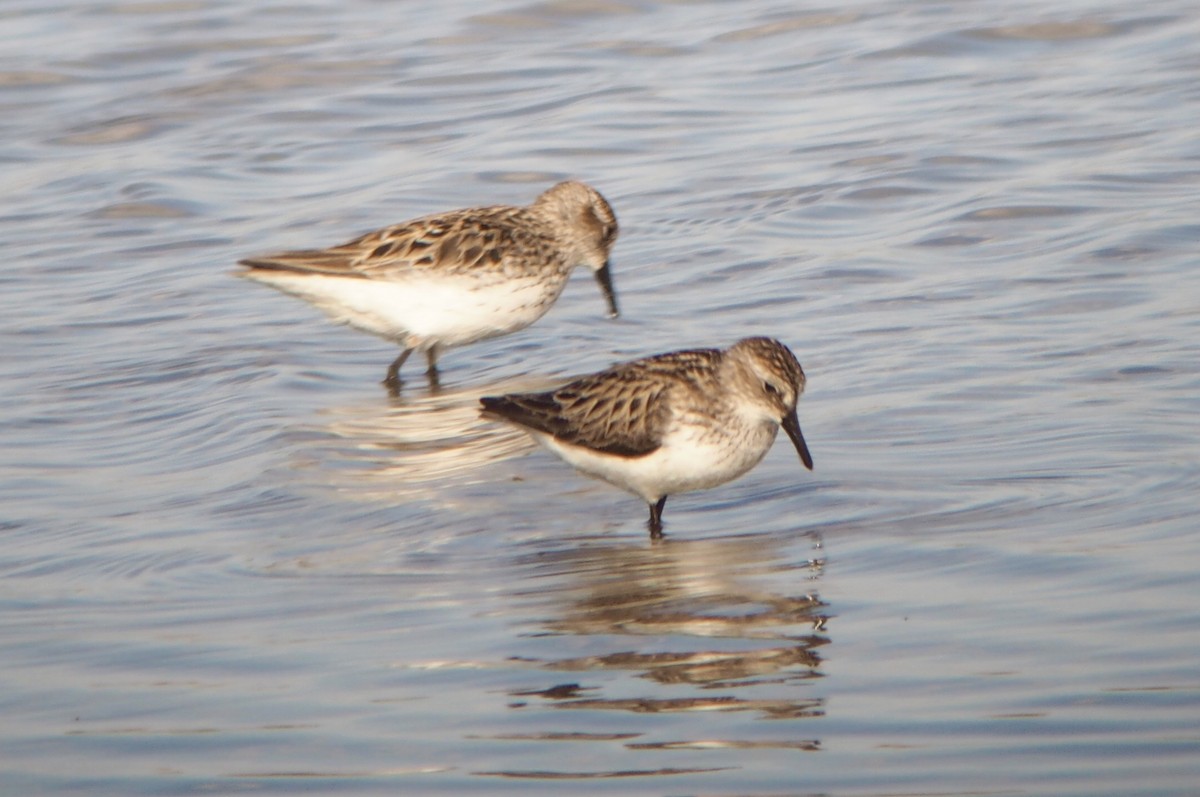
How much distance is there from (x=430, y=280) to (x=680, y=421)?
3.05m

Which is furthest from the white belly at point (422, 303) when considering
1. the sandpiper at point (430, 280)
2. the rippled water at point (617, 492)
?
the rippled water at point (617, 492)

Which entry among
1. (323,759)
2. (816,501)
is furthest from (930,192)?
(323,759)

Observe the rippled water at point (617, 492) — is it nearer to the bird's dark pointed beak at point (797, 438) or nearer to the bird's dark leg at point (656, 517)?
the bird's dark leg at point (656, 517)

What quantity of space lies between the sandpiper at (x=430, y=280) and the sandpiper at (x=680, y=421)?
251 cm

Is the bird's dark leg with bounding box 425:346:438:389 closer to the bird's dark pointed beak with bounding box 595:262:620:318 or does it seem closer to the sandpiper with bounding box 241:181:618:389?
the sandpiper with bounding box 241:181:618:389

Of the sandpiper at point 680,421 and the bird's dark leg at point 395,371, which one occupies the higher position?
the sandpiper at point 680,421

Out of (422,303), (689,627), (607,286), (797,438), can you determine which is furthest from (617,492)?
(607,286)

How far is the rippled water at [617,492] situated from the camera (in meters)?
5.03

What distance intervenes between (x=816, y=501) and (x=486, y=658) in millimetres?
2001

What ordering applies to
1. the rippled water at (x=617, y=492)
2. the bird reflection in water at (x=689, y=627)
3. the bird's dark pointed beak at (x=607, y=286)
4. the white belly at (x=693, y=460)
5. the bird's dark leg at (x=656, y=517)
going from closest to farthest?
the rippled water at (x=617, y=492) < the bird reflection in water at (x=689, y=627) < the white belly at (x=693, y=460) < the bird's dark leg at (x=656, y=517) < the bird's dark pointed beak at (x=607, y=286)

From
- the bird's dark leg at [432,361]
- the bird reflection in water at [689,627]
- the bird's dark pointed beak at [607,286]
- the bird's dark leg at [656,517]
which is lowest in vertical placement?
the bird's dark leg at [432,361]

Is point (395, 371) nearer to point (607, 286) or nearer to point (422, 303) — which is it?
point (422, 303)

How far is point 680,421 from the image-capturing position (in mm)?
7047

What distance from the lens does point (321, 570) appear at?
21.9 feet
